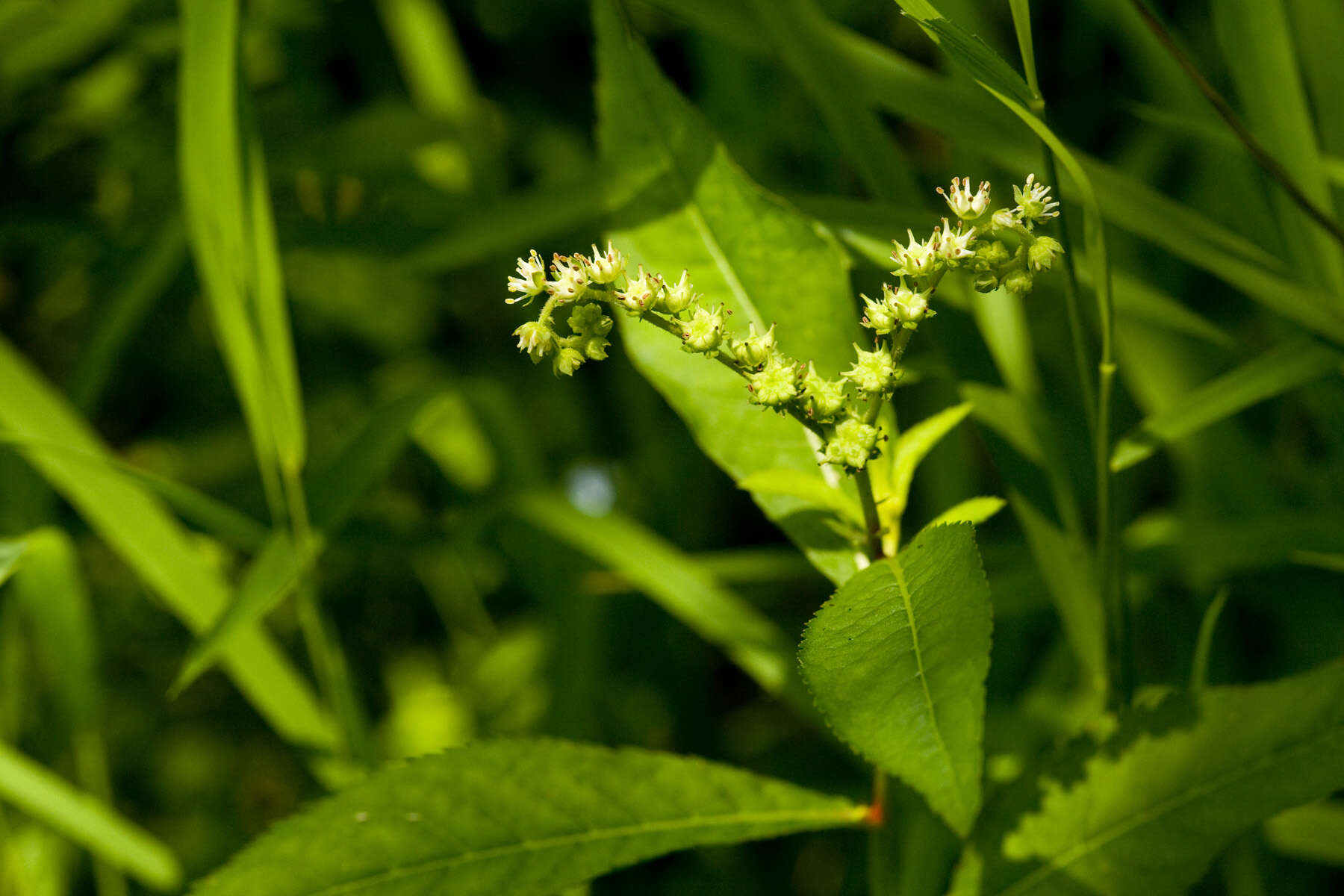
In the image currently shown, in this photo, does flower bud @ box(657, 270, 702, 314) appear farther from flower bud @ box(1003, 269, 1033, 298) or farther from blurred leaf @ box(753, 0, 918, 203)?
blurred leaf @ box(753, 0, 918, 203)

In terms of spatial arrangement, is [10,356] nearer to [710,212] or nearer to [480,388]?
[480,388]

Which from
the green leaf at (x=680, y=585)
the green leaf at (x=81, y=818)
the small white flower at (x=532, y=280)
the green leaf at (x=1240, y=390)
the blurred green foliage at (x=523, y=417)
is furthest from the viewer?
the green leaf at (x=680, y=585)

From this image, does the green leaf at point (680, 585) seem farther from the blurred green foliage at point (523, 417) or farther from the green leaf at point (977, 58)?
the green leaf at point (977, 58)

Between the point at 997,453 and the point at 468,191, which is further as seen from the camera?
the point at 468,191

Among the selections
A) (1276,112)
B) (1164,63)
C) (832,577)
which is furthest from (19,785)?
(1164,63)

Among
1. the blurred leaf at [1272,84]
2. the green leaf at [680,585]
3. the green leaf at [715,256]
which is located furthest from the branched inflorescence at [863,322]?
the green leaf at [680,585]
